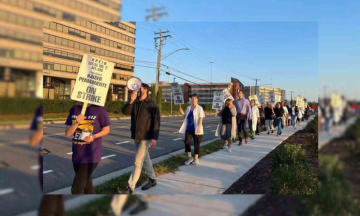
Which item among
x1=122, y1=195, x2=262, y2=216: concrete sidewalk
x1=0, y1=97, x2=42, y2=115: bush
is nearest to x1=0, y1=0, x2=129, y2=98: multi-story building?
x1=0, y1=97, x2=42, y2=115: bush

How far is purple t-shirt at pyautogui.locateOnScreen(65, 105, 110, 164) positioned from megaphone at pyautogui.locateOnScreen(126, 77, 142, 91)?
0.55 m

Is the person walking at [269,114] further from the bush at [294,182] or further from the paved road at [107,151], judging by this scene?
the bush at [294,182]

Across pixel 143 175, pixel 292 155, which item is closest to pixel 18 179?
pixel 143 175

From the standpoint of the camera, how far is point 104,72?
3412mm

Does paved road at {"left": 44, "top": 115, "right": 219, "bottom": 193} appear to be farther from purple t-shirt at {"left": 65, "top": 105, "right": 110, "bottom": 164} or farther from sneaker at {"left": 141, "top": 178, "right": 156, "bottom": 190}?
sneaker at {"left": 141, "top": 178, "right": 156, "bottom": 190}

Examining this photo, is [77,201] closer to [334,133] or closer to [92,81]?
[92,81]

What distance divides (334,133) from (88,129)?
9.85 feet

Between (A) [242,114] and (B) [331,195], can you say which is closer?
(B) [331,195]

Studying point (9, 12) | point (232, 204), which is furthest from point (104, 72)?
point (232, 204)

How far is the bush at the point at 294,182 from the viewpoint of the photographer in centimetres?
362

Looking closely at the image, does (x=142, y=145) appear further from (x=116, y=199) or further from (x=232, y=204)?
(x=232, y=204)

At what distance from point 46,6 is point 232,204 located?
454 cm

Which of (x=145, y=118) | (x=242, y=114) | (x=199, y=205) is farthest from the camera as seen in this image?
(x=242, y=114)

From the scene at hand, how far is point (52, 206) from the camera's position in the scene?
343 cm
